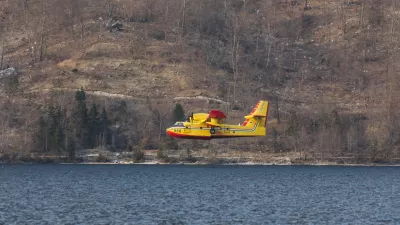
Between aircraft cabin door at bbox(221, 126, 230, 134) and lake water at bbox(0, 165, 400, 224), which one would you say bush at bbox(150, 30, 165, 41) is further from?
aircraft cabin door at bbox(221, 126, 230, 134)

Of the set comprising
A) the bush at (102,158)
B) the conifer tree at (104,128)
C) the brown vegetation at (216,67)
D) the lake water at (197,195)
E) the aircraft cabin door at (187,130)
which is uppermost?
the brown vegetation at (216,67)

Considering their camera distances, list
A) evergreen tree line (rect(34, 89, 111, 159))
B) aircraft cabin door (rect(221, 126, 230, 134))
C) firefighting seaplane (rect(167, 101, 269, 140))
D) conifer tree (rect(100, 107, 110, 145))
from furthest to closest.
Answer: conifer tree (rect(100, 107, 110, 145)) < evergreen tree line (rect(34, 89, 111, 159)) < aircraft cabin door (rect(221, 126, 230, 134)) < firefighting seaplane (rect(167, 101, 269, 140))

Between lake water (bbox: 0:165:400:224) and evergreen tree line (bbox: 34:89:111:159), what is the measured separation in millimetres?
3254

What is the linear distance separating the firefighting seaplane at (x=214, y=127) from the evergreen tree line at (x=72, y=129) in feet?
129

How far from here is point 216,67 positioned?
541 feet

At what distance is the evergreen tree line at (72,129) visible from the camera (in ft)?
428

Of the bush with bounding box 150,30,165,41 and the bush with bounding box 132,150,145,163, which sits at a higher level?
the bush with bounding box 150,30,165,41

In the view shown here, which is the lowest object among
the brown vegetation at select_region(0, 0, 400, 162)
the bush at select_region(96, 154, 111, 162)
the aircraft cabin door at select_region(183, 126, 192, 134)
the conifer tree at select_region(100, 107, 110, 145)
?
the bush at select_region(96, 154, 111, 162)

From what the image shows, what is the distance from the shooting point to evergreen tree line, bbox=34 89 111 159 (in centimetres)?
13050

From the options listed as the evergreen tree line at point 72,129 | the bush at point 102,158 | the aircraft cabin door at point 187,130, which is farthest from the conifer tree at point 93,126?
the aircraft cabin door at point 187,130

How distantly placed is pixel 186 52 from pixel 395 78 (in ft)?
121

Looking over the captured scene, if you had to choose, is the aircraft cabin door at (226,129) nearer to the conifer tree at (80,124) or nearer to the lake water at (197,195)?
the lake water at (197,195)

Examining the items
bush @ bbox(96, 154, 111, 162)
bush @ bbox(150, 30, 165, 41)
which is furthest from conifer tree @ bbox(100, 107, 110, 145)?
bush @ bbox(150, 30, 165, 41)

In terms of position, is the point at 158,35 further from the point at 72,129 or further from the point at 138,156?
the point at 138,156
